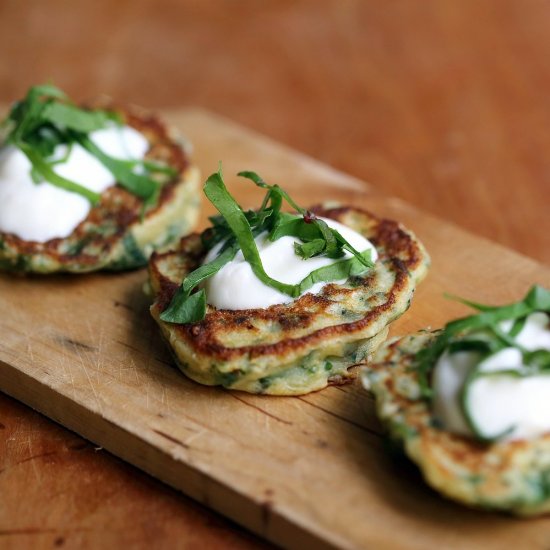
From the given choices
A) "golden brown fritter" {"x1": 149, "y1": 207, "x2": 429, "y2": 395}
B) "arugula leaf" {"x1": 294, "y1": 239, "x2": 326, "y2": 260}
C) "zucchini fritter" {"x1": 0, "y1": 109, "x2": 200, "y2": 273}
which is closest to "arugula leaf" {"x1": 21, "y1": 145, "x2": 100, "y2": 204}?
"zucchini fritter" {"x1": 0, "y1": 109, "x2": 200, "y2": 273}

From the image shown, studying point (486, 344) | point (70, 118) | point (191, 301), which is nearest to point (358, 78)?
point (70, 118)

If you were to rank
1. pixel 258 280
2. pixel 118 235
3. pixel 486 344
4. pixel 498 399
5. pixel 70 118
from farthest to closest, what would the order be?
Answer: pixel 70 118 → pixel 118 235 → pixel 258 280 → pixel 486 344 → pixel 498 399

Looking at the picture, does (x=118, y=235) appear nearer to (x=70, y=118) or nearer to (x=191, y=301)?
(x=70, y=118)

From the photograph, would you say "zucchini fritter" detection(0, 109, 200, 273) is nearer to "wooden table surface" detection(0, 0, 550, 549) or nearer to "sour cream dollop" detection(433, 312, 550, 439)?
"wooden table surface" detection(0, 0, 550, 549)

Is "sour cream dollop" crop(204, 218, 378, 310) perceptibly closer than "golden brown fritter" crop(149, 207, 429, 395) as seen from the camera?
No

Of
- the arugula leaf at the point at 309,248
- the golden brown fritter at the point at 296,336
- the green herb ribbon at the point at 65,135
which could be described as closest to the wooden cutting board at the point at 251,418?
the golden brown fritter at the point at 296,336
